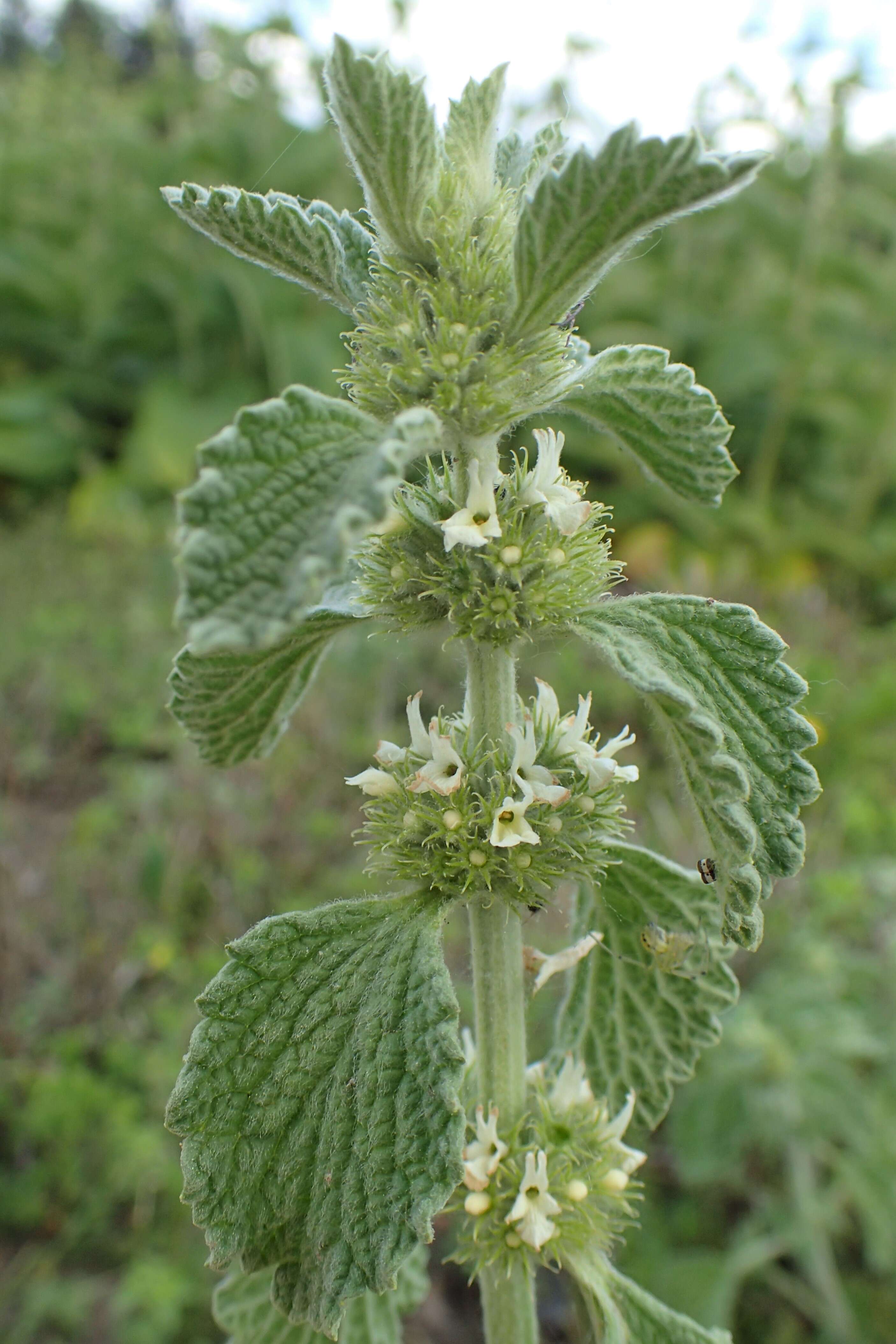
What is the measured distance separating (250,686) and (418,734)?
198 millimetres

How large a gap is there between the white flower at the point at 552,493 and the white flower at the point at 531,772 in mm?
220

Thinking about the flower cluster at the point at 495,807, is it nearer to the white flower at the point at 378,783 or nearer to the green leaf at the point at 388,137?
the white flower at the point at 378,783

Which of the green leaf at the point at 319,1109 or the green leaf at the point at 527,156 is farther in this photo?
the green leaf at the point at 527,156

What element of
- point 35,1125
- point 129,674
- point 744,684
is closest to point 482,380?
point 744,684

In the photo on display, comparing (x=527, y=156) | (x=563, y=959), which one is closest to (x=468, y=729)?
(x=563, y=959)

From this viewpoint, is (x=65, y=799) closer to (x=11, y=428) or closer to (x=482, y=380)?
(x=482, y=380)

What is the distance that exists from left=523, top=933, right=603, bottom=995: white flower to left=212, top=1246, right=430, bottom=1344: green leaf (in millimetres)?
438

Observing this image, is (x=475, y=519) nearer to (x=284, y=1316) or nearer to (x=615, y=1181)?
(x=615, y=1181)

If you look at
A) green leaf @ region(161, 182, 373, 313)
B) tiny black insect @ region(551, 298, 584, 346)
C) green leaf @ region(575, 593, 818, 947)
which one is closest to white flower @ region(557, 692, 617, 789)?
green leaf @ region(575, 593, 818, 947)

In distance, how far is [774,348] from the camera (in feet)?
25.9

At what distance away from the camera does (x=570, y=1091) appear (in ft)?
4.20

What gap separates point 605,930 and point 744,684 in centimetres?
45

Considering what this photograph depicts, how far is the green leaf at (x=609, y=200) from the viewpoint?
0.78 m

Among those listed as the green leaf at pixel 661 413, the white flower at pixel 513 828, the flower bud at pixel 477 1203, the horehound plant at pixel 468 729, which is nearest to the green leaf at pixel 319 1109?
the horehound plant at pixel 468 729
